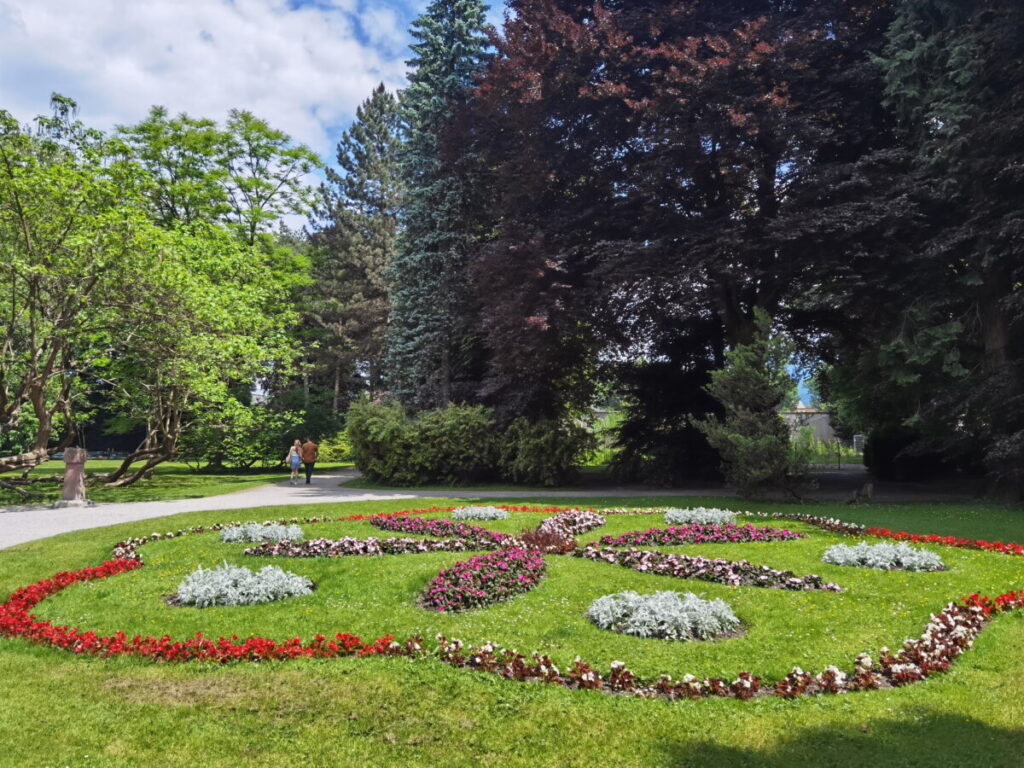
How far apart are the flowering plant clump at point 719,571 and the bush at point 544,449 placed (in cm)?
1118

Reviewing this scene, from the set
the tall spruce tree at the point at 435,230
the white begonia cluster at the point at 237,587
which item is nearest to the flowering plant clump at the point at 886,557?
the white begonia cluster at the point at 237,587

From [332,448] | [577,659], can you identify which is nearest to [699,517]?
[577,659]

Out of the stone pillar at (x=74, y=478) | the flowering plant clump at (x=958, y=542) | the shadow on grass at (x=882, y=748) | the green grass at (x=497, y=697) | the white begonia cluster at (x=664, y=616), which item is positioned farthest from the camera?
the stone pillar at (x=74, y=478)

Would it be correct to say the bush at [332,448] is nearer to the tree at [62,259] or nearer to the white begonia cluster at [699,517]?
the tree at [62,259]

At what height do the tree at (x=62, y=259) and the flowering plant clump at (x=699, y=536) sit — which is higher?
the tree at (x=62, y=259)

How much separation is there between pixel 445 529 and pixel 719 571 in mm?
4624

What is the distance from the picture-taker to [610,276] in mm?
17344

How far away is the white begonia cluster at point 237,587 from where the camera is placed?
681 centimetres

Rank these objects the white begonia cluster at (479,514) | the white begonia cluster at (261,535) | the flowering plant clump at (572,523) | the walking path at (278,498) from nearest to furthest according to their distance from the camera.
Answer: the white begonia cluster at (261,535), the flowering plant clump at (572,523), the white begonia cluster at (479,514), the walking path at (278,498)

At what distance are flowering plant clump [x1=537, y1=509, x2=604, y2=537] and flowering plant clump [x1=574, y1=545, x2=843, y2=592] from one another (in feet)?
7.27

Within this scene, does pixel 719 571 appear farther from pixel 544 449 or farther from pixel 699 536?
pixel 544 449

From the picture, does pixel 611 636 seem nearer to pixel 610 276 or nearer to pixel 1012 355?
pixel 610 276

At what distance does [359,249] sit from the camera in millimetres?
42844

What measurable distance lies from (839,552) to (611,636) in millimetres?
4404
